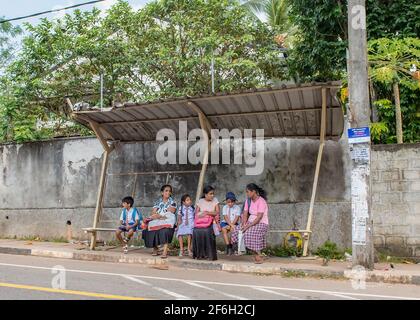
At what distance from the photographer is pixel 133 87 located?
14961 millimetres

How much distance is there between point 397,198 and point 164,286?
195 inches

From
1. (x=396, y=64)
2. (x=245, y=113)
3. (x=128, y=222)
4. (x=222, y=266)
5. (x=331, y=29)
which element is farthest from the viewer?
(x=331, y=29)

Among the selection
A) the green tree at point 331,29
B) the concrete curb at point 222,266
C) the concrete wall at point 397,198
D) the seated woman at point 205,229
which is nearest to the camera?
the concrete curb at point 222,266

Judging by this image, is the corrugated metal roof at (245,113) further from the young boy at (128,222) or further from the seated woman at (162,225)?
the young boy at (128,222)

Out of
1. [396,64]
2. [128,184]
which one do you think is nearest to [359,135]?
[396,64]

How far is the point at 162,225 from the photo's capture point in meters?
9.78

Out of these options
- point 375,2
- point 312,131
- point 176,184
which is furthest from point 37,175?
point 375,2

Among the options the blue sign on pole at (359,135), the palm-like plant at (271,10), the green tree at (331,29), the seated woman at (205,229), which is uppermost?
the palm-like plant at (271,10)

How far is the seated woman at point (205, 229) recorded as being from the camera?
366 inches

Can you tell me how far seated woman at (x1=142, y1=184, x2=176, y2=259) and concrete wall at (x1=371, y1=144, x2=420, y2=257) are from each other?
399cm

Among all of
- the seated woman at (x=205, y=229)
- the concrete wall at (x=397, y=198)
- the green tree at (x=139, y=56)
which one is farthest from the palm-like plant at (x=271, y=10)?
the seated woman at (x=205, y=229)

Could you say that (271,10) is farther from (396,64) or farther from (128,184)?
(128,184)
